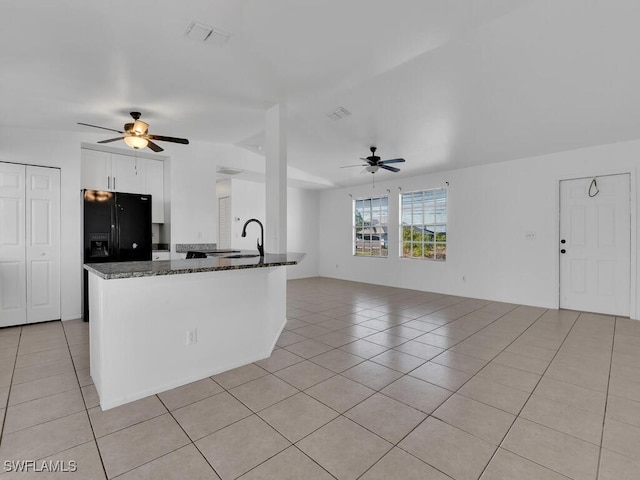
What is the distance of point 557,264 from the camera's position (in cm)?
507

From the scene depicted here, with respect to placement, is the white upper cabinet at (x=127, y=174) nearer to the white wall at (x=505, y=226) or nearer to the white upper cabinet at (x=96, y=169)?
the white upper cabinet at (x=96, y=169)

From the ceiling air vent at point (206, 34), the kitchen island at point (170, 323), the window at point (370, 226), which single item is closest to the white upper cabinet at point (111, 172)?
the kitchen island at point (170, 323)

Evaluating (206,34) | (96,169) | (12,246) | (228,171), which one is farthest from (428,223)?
(12,246)

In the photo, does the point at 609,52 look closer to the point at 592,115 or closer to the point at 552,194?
the point at 592,115

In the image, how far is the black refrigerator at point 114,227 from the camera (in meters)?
4.47

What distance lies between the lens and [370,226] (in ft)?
26.4

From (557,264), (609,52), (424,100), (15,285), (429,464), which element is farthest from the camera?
(557,264)

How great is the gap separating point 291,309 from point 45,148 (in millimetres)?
4063

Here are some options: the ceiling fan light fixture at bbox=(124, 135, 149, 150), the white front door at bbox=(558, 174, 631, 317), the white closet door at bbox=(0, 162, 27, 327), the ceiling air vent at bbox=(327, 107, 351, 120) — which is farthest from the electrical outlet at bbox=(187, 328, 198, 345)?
the white front door at bbox=(558, 174, 631, 317)

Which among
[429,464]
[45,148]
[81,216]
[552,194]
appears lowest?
[429,464]

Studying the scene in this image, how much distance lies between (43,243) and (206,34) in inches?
148

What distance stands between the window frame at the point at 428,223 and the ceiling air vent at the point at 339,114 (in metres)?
3.23

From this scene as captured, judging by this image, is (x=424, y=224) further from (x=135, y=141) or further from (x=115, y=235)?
(x=115, y=235)

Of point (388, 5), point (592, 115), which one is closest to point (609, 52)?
point (592, 115)
